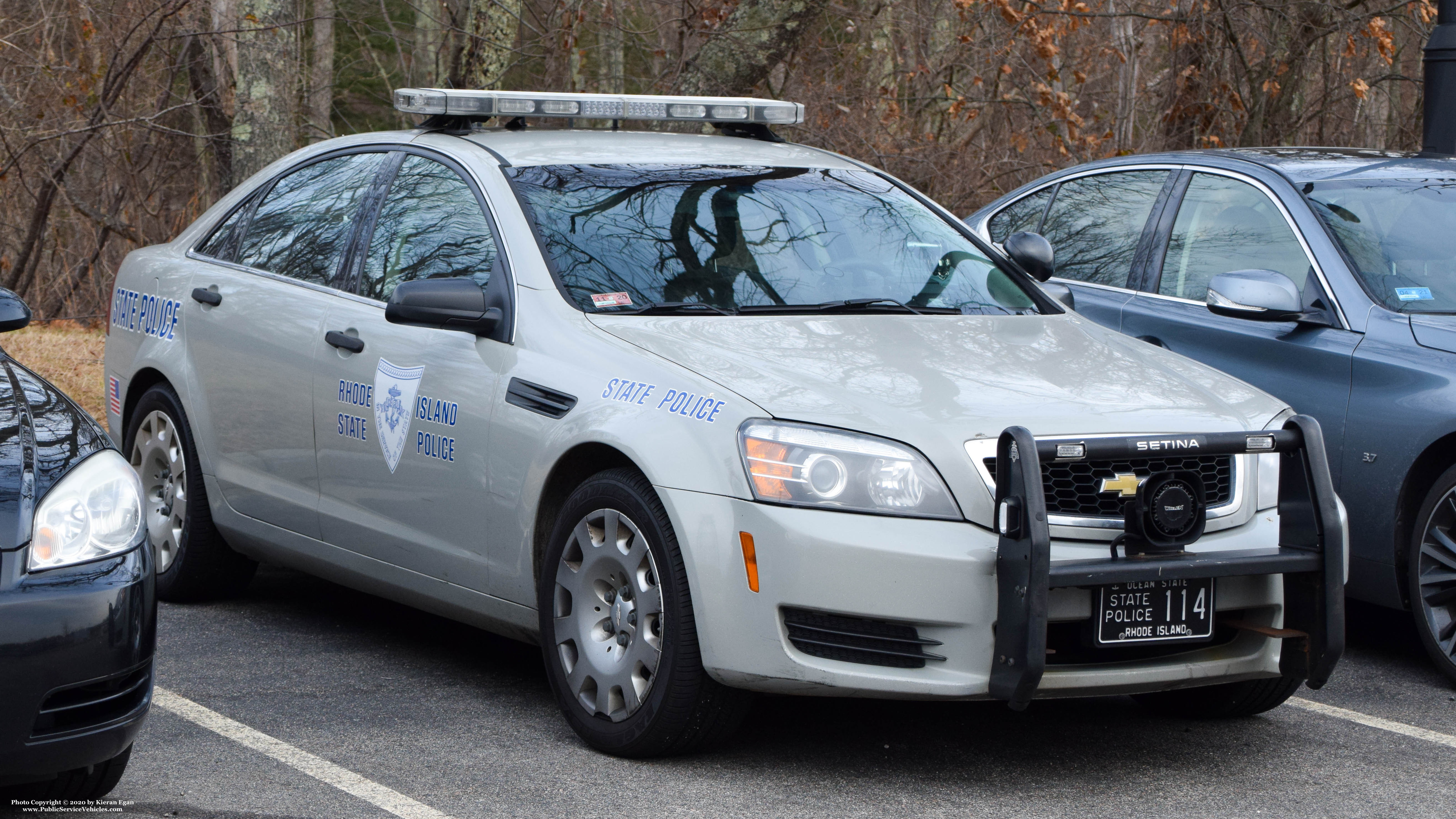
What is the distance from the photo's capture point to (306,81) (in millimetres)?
19312

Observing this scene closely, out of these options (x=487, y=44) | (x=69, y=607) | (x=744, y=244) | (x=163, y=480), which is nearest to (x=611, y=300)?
(x=744, y=244)

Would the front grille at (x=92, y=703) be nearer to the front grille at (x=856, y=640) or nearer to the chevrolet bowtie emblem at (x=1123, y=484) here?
the front grille at (x=856, y=640)

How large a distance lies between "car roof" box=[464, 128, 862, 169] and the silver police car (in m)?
0.03

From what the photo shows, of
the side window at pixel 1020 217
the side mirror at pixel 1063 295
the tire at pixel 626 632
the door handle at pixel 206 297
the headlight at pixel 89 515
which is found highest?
the side window at pixel 1020 217

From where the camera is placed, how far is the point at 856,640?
3885 mm

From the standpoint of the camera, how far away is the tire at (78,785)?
369cm

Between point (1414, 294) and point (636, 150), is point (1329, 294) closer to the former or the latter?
point (1414, 294)

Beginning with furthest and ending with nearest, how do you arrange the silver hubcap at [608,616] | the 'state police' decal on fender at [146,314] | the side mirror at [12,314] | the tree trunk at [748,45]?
1. the tree trunk at [748,45]
2. the 'state police' decal on fender at [146,314]
3. the side mirror at [12,314]
4. the silver hubcap at [608,616]

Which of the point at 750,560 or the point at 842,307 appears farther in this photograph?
the point at 842,307

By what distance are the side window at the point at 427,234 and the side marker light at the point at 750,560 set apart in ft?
4.49

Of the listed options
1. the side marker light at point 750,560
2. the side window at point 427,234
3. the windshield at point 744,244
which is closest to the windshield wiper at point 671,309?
the windshield at point 744,244

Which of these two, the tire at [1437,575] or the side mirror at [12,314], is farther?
the tire at [1437,575]

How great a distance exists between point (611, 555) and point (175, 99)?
40.8ft

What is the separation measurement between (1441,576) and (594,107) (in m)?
3.02
